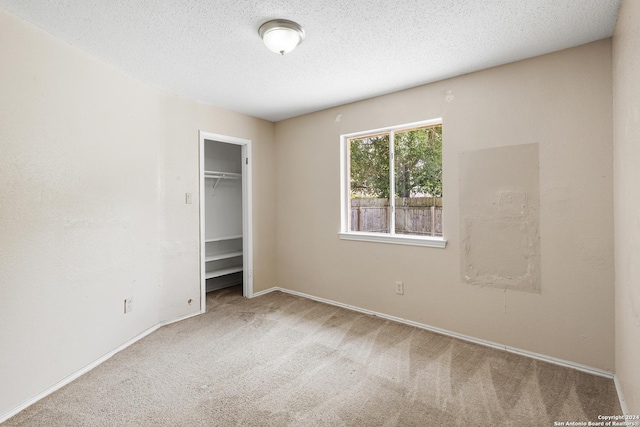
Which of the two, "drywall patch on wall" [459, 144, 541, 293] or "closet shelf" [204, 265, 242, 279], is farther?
"closet shelf" [204, 265, 242, 279]

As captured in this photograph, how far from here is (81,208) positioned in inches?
90.4

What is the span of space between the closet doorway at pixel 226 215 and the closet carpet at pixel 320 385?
1315 millimetres

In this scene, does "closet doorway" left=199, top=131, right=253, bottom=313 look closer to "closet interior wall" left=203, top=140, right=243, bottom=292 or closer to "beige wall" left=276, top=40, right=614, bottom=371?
"closet interior wall" left=203, top=140, right=243, bottom=292

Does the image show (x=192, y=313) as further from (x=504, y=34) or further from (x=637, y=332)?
(x=504, y=34)

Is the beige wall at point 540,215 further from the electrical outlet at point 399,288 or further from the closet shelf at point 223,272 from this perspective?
the closet shelf at point 223,272

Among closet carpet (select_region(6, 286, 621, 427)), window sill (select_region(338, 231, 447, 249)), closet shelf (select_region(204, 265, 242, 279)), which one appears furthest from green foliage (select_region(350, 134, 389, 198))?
closet shelf (select_region(204, 265, 242, 279))

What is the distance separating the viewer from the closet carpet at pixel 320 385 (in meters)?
1.79

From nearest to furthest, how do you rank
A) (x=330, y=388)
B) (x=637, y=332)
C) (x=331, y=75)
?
(x=637, y=332) → (x=330, y=388) → (x=331, y=75)

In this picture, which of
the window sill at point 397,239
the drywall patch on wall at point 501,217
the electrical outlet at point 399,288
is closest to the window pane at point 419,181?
the window sill at point 397,239

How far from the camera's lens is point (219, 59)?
243 centimetres

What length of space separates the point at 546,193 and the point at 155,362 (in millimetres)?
3288

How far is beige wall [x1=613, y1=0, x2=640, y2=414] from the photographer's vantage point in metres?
1.48

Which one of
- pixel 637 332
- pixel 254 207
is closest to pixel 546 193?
pixel 637 332

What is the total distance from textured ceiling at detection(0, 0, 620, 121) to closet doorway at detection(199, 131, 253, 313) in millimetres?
1452
